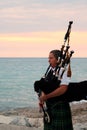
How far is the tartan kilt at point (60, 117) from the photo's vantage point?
26.3 feet

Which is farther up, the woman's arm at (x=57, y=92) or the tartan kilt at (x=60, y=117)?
the woman's arm at (x=57, y=92)

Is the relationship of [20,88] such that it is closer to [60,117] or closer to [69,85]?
[60,117]

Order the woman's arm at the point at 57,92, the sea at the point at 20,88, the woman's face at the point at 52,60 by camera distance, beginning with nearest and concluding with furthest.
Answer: the woman's arm at the point at 57,92 → the woman's face at the point at 52,60 → the sea at the point at 20,88

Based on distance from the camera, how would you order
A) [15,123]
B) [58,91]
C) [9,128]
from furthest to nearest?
[15,123], [9,128], [58,91]

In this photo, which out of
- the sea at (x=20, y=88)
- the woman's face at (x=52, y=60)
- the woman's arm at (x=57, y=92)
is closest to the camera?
the woman's arm at (x=57, y=92)

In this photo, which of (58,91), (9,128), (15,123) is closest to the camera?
(58,91)

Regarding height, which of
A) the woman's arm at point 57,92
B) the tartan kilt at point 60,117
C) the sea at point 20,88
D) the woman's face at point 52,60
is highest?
the woman's face at point 52,60

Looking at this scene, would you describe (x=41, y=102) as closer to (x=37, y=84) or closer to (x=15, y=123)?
(x=37, y=84)

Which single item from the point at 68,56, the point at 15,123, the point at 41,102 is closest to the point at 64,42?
the point at 68,56

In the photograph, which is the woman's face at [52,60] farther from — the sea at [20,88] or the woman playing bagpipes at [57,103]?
the sea at [20,88]

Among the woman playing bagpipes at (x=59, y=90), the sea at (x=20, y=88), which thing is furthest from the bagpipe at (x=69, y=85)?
the sea at (x=20, y=88)

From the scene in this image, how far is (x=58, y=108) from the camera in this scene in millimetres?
8031

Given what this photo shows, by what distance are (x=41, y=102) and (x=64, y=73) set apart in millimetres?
570

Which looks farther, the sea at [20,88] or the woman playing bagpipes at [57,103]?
the sea at [20,88]
